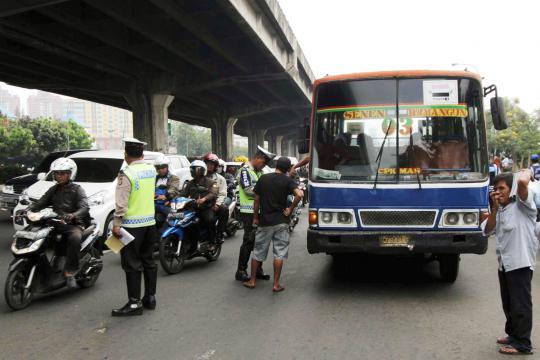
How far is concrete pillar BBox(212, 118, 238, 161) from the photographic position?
4416 centimetres

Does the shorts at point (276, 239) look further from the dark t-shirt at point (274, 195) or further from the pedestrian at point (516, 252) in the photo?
the pedestrian at point (516, 252)

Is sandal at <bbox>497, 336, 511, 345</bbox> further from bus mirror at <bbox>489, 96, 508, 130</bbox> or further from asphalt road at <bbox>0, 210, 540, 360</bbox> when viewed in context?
bus mirror at <bbox>489, 96, 508, 130</bbox>

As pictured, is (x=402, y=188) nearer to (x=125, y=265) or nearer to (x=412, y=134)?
(x=412, y=134)

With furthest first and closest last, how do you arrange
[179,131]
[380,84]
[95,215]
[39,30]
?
1. [179,131]
2. [39,30]
3. [95,215]
4. [380,84]

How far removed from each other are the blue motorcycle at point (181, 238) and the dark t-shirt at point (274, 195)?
1.51 meters

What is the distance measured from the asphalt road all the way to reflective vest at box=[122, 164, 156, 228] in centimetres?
95

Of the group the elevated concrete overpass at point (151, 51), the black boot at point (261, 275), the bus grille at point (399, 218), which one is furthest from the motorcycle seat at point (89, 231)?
the elevated concrete overpass at point (151, 51)

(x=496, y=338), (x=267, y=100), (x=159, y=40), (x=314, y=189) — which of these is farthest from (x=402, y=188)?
(x=267, y=100)

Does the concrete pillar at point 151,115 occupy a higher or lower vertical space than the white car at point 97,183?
higher

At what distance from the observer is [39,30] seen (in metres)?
19.0

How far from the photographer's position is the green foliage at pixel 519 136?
59.8m

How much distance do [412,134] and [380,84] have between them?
0.70 metres

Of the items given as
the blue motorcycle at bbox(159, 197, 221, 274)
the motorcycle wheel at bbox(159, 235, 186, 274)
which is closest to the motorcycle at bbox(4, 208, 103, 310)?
the motorcycle wheel at bbox(159, 235, 186, 274)

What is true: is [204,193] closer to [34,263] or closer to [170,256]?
[170,256]
